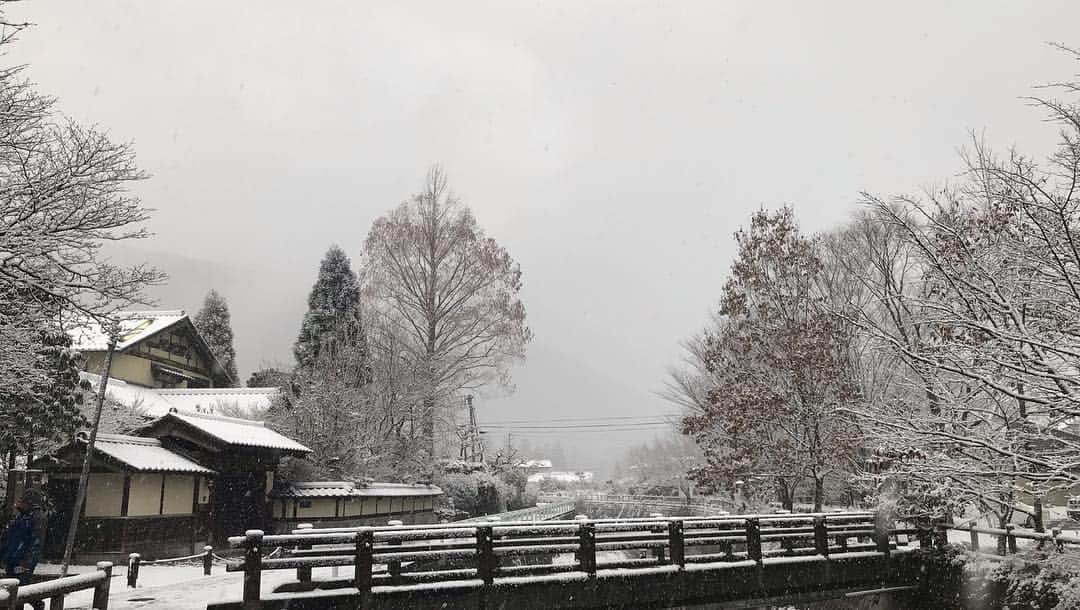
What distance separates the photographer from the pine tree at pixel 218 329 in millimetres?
46250

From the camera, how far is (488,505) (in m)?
34.7

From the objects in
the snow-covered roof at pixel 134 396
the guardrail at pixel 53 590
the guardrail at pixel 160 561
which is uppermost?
the snow-covered roof at pixel 134 396

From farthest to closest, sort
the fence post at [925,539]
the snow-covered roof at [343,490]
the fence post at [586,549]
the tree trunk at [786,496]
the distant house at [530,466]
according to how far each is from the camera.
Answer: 1. the distant house at [530,466]
2. the snow-covered roof at [343,490]
3. the tree trunk at [786,496]
4. the fence post at [925,539]
5. the fence post at [586,549]

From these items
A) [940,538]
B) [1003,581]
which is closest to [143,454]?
[940,538]

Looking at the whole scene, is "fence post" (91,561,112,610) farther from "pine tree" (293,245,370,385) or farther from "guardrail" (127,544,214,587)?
"pine tree" (293,245,370,385)

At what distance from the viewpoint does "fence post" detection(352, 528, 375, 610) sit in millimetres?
9298

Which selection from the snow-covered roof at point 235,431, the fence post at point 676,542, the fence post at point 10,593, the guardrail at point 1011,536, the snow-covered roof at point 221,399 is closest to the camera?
the fence post at point 10,593

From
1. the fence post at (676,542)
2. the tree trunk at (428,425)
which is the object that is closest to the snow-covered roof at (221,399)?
the tree trunk at (428,425)

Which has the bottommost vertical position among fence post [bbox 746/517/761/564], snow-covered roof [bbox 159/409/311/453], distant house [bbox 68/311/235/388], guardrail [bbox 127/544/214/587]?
guardrail [bbox 127/544/214/587]

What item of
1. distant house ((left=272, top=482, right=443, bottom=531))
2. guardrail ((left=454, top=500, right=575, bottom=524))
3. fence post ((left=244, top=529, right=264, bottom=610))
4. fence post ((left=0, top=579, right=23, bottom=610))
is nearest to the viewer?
fence post ((left=0, top=579, right=23, bottom=610))

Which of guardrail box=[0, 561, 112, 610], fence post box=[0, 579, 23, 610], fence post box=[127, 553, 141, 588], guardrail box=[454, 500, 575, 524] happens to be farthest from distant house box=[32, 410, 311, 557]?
fence post box=[0, 579, 23, 610]

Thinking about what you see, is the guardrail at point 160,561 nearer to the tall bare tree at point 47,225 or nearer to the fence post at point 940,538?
the tall bare tree at point 47,225

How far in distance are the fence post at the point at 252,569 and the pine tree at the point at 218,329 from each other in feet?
132

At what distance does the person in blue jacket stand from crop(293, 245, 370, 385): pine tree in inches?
904
